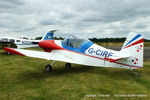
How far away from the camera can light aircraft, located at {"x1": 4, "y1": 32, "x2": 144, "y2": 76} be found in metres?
5.56

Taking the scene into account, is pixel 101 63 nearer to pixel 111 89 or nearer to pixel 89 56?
pixel 89 56

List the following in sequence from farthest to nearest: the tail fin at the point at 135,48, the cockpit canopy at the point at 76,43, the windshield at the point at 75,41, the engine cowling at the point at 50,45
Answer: the engine cowling at the point at 50,45
the windshield at the point at 75,41
the cockpit canopy at the point at 76,43
the tail fin at the point at 135,48

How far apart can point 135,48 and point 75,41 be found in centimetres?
323

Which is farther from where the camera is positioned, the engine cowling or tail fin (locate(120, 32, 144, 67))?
the engine cowling

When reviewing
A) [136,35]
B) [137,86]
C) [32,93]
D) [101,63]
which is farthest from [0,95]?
[136,35]

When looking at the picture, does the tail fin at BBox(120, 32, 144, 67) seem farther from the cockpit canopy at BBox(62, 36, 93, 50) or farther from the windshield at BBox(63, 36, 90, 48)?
the windshield at BBox(63, 36, 90, 48)

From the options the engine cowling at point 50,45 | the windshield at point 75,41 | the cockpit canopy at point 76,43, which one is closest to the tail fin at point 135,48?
the cockpit canopy at point 76,43

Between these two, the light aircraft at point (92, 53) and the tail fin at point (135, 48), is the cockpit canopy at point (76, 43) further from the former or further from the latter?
the tail fin at point (135, 48)

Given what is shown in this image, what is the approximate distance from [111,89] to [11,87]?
398cm

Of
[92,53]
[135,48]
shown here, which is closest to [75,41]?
[92,53]

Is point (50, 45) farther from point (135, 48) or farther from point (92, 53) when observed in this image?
point (135, 48)

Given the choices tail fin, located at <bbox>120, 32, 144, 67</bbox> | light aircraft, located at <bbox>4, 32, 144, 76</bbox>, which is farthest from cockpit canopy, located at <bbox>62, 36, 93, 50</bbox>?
tail fin, located at <bbox>120, 32, 144, 67</bbox>

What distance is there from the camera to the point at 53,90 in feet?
14.6

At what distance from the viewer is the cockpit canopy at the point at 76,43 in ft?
21.8
